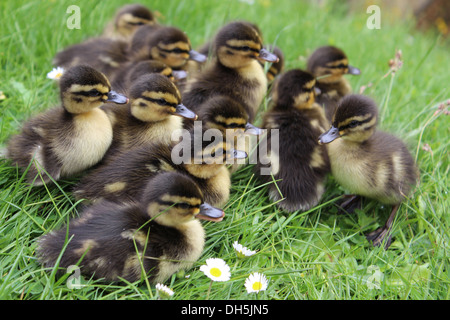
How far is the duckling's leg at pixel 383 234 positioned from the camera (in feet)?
8.04

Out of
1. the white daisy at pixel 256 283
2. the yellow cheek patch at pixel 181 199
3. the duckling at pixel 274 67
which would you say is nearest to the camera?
the yellow cheek patch at pixel 181 199

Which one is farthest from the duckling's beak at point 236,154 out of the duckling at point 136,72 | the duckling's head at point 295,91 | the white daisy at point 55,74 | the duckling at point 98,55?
the white daisy at point 55,74

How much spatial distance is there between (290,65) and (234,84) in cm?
106

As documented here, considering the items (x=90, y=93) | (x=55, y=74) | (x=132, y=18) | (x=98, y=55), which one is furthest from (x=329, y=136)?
(x=132, y=18)

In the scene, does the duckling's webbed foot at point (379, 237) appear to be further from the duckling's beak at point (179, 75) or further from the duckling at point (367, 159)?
the duckling's beak at point (179, 75)

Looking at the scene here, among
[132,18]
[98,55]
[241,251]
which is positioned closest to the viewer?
[241,251]

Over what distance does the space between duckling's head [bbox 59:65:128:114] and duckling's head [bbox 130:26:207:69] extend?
0.72 m

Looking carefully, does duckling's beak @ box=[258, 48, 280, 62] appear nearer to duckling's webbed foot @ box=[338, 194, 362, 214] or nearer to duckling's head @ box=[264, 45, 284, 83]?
duckling's head @ box=[264, 45, 284, 83]

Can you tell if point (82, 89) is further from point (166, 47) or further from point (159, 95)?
point (166, 47)

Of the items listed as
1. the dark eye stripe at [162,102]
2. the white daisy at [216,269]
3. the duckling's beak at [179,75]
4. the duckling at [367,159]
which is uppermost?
the dark eye stripe at [162,102]

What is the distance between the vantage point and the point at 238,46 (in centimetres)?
286

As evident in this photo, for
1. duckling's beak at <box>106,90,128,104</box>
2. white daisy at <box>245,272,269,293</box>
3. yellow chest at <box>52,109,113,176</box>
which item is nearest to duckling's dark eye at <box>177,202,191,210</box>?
white daisy at <box>245,272,269,293</box>

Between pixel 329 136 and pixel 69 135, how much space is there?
47.9 inches

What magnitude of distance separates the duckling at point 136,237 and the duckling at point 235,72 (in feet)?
3.20
